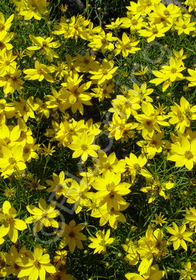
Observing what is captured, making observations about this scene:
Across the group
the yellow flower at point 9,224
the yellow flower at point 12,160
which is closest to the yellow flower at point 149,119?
the yellow flower at point 12,160

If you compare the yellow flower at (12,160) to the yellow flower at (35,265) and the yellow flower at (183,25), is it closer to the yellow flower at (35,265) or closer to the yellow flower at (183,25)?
the yellow flower at (35,265)

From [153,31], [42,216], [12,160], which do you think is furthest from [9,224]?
[153,31]

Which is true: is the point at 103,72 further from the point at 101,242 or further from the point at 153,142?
the point at 101,242

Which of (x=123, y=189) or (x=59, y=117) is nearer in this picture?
(x=123, y=189)

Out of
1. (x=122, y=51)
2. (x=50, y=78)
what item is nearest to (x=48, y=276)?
(x=50, y=78)

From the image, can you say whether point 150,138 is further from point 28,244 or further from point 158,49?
point 28,244

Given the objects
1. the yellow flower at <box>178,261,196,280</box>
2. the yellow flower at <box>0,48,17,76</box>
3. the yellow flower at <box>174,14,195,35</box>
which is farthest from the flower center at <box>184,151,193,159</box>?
the yellow flower at <box>0,48,17,76</box>
